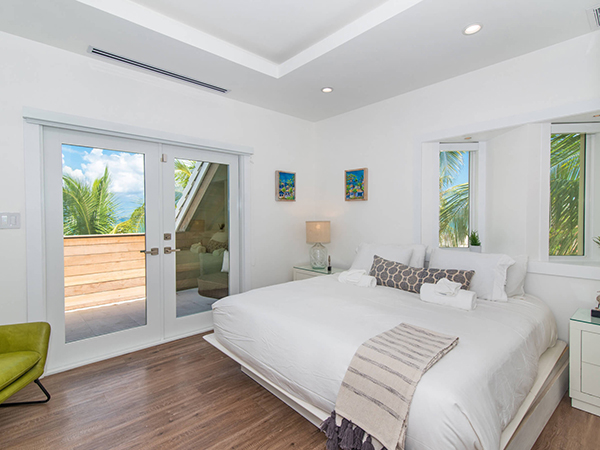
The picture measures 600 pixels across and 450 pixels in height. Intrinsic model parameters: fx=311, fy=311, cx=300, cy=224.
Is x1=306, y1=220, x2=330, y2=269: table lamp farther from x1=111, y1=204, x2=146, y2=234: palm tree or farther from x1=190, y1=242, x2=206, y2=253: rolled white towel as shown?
x1=111, y1=204, x2=146, y2=234: palm tree

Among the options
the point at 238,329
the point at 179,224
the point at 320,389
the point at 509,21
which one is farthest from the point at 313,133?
the point at 320,389

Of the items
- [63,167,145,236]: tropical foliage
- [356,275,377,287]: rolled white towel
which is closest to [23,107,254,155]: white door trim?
[63,167,145,236]: tropical foliage

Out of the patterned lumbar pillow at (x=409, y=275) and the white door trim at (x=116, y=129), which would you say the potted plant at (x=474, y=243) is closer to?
the patterned lumbar pillow at (x=409, y=275)

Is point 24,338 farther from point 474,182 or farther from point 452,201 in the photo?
point 474,182

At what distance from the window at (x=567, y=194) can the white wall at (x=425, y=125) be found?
331mm

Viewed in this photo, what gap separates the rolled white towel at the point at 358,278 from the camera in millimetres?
2842

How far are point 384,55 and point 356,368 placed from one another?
242 centimetres

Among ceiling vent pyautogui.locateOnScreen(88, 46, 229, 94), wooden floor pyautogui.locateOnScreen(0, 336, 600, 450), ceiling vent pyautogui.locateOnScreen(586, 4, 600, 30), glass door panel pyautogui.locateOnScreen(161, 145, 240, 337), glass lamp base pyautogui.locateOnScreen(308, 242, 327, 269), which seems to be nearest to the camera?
wooden floor pyautogui.locateOnScreen(0, 336, 600, 450)

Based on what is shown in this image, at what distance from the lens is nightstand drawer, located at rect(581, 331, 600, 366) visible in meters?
1.99

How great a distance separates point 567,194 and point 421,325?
210 centimetres

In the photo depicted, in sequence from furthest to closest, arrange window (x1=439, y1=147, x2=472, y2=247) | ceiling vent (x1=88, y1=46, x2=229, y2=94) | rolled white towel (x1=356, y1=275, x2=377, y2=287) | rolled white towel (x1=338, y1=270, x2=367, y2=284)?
1. window (x1=439, y1=147, x2=472, y2=247)
2. rolled white towel (x1=338, y1=270, x2=367, y2=284)
3. rolled white towel (x1=356, y1=275, x2=377, y2=287)
4. ceiling vent (x1=88, y1=46, x2=229, y2=94)

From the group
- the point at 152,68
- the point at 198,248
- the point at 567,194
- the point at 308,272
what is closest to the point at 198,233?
the point at 198,248

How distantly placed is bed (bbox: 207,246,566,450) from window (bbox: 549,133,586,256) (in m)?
0.71

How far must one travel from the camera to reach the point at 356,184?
12.9ft
